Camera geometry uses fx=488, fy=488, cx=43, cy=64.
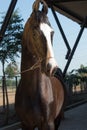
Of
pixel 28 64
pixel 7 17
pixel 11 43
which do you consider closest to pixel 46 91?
pixel 28 64

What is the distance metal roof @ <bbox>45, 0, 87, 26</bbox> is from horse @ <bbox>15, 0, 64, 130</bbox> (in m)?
10.2

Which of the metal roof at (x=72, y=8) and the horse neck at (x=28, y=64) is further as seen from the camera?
the metal roof at (x=72, y=8)

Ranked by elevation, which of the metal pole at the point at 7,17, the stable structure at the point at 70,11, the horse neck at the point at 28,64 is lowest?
the horse neck at the point at 28,64

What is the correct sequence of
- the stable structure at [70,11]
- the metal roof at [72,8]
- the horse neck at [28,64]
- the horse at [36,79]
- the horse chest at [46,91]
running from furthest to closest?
the metal roof at [72,8] < the stable structure at [70,11] < the horse chest at [46,91] < the horse neck at [28,64] < the horse at [36,79]

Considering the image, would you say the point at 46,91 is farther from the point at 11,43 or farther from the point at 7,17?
the point at 11,43

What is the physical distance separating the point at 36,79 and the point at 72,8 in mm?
13350

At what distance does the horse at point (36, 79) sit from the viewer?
7.20m

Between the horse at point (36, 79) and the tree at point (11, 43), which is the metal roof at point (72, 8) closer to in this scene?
the tree at point (11, 43)

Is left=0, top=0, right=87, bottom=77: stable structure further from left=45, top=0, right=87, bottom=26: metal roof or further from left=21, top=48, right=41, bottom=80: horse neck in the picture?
left=21, top=48, right=41, bottom=80: horse neck

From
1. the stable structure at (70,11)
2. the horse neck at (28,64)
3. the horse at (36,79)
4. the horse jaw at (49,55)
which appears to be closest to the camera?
the horse jaw at (49,55)

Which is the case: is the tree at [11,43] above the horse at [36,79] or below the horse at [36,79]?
above

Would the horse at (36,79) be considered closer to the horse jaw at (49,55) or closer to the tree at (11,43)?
the horse jaw at (49,55)

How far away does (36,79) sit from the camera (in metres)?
7.71

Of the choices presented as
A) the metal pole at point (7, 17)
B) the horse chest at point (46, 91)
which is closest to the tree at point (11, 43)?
the metal pole at point (7, 17)
